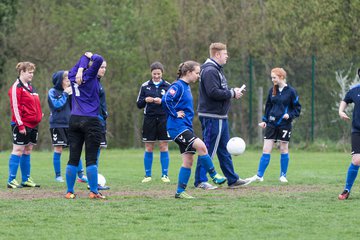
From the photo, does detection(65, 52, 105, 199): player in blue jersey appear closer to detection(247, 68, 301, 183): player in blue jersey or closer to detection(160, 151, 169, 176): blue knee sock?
detection(160, 151, 169, 176): blue knee sock

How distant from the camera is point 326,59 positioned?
24.9 metres

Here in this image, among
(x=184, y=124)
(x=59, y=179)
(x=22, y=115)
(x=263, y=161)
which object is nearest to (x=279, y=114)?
(x=263, y=161)

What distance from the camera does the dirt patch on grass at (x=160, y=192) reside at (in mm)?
10898

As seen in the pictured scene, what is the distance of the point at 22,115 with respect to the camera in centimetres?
1262

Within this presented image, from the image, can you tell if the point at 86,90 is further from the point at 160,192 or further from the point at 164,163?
the point at 164,163

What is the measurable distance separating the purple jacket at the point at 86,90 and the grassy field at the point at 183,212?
118 centimetres

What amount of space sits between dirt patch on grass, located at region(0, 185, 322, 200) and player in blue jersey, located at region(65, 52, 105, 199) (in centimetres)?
69

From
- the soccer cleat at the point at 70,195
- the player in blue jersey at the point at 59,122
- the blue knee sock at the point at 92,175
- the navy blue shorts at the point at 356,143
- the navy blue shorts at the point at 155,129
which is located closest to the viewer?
the navy blue shorts at the point at 356,143

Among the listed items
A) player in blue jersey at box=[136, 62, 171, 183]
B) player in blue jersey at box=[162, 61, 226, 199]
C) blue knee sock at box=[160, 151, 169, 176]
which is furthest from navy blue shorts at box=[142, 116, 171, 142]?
player in blue jersey at box=[162, 61, 226, 199]

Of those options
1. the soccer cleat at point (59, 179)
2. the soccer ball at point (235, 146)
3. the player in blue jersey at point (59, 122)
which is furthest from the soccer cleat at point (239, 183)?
the soccer cleat at point (59, 179)

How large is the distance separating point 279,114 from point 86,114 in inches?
163

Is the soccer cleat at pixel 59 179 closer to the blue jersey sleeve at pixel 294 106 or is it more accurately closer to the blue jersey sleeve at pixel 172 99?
the blue jersey sleeve at pixel 172 99

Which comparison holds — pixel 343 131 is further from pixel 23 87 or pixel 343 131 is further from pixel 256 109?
pixel 23 87

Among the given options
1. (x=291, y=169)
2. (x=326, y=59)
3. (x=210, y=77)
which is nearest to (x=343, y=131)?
(x=326, y=59)
